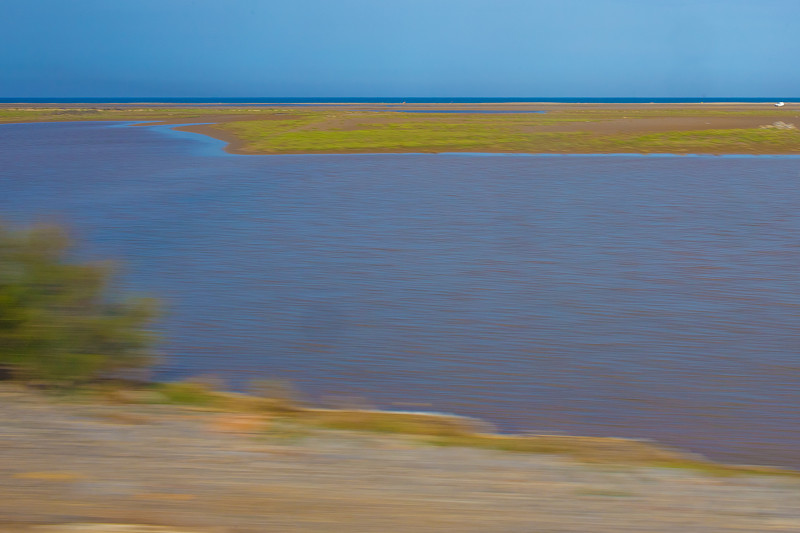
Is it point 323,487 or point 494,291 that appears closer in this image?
point 323,487

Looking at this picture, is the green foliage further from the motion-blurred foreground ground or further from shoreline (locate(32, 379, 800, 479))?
the motion-blurred foreground ground

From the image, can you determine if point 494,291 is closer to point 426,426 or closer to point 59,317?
point 426,426

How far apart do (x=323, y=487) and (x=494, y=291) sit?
21.2 feet

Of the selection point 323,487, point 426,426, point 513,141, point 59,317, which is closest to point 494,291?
point 426,426

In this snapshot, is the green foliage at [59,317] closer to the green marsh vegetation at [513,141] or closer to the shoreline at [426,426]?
the shoreline at [426,426]

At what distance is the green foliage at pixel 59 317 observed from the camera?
5.93m

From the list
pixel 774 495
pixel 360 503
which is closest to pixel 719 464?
pixel 774 495

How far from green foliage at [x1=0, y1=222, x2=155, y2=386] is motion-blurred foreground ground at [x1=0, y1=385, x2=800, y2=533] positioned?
2.78ft

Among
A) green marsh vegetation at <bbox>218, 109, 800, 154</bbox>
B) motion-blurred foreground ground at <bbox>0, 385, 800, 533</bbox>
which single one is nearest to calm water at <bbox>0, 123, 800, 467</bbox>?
motion-blurred foreground ground at <bbox>0, 385, 800, 533</bbox>

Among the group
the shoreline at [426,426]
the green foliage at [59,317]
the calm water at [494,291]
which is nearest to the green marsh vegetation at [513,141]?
the calm water at [494,291]

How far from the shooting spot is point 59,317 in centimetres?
609

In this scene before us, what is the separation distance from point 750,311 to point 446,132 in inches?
1393

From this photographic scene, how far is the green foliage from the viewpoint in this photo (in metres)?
5.93

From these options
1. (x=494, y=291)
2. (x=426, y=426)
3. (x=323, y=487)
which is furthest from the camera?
(x=494, y=291)
